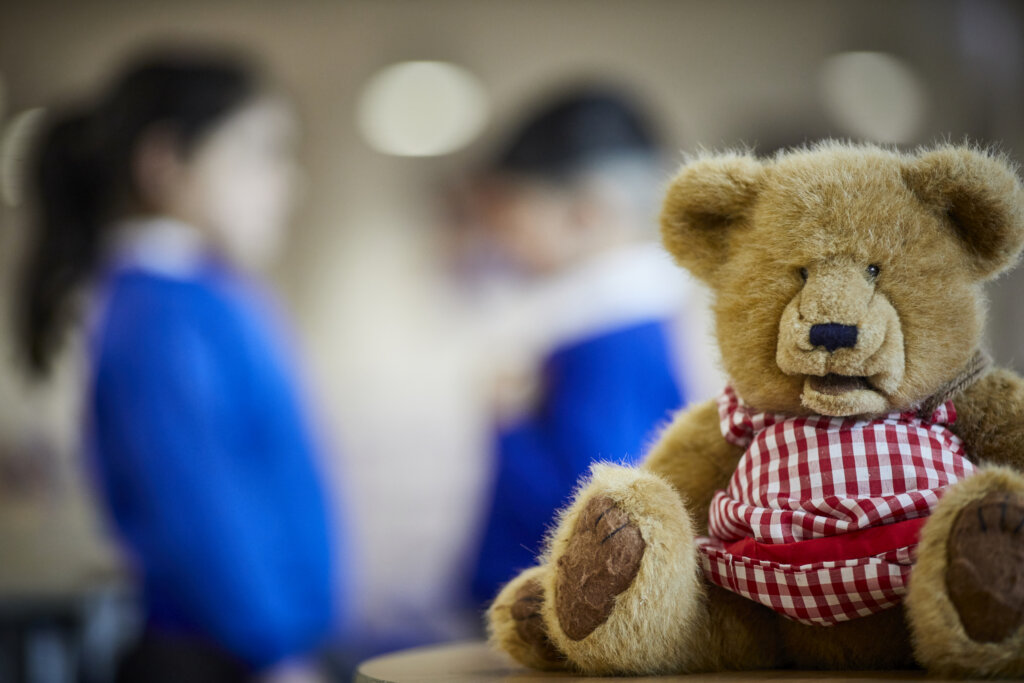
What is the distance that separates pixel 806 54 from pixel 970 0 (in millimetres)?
447

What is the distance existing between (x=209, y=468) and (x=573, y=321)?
0.52m

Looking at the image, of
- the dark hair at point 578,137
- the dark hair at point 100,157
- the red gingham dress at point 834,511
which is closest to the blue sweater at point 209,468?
the dark hair at point 100,157

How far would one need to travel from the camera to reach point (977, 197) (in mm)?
435

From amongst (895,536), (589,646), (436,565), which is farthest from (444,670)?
(436,565)

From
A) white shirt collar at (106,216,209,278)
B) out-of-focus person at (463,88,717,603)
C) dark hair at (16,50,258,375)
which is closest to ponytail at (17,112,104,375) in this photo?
dark hair at (16,50,258,375)

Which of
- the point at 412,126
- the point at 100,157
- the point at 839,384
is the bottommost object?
the point at 839,384

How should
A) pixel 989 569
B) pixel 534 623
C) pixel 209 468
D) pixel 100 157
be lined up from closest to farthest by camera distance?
pixel 989 569 → pixel 534 623 → pixel 209 468 → pixel 100 157

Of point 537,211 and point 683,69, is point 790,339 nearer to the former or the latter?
point 537,211

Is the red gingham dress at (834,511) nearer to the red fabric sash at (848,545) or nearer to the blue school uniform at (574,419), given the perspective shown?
the red fabric sash at (848,545)

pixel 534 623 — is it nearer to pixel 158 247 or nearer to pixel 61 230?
pixel 158 247

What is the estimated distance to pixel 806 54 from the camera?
9.47ft

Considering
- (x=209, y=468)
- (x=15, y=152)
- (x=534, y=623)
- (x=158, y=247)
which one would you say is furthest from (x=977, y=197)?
(x=15, y=152)

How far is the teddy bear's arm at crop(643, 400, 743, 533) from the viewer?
0.51m

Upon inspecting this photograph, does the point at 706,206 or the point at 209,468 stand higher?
the point at 706,206
